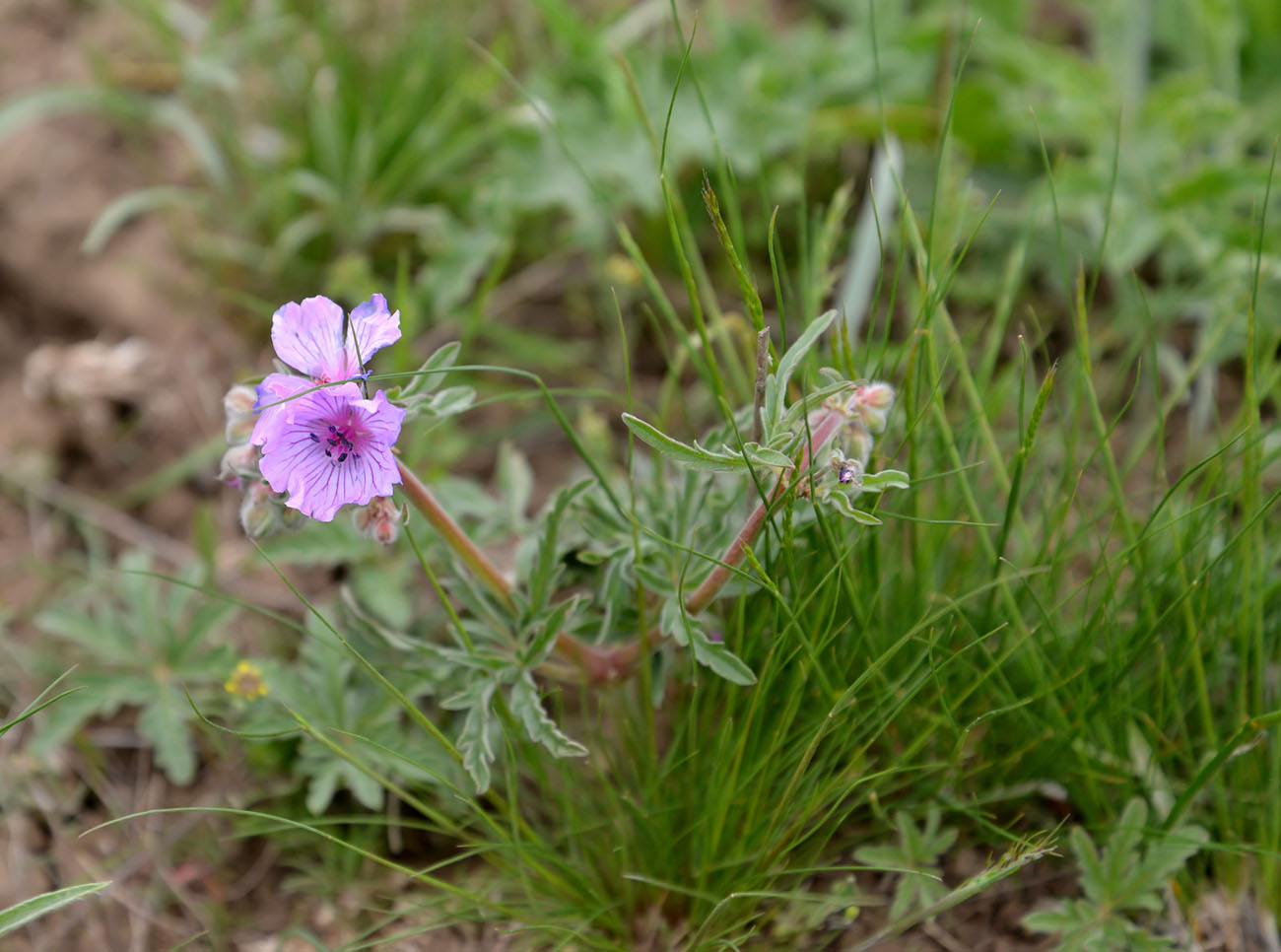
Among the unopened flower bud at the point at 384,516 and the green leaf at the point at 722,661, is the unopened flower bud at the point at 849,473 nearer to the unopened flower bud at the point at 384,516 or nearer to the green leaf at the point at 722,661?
the green leaf at the point at 722,661

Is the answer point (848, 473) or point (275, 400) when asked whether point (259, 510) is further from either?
point (848, 473)

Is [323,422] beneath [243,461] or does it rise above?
above

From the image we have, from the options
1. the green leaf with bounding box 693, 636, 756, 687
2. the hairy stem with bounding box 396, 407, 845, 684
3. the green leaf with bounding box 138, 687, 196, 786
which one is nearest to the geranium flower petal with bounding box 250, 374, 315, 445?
the hairy stem with bounding box 396, 407, 845, 684

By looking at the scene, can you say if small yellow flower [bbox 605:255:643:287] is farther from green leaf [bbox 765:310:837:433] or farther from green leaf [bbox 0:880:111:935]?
green leaf [bbox 0:880:111:935]

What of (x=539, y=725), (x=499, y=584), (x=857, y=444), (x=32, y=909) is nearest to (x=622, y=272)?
(x=499, y=584)

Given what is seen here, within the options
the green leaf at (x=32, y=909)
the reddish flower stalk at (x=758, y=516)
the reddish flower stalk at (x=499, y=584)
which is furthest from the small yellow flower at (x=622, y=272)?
the green leaf at (x=32, y=909)

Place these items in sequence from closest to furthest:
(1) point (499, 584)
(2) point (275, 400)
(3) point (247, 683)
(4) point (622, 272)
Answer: (2) point (275, 400) < (1) point (499, 584) < (3) point (247, 683) < (4) point (622, 272)

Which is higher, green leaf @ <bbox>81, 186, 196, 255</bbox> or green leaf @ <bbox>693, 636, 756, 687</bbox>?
green leaf @ <bbox>81, 186, 196, 255</bbox>
